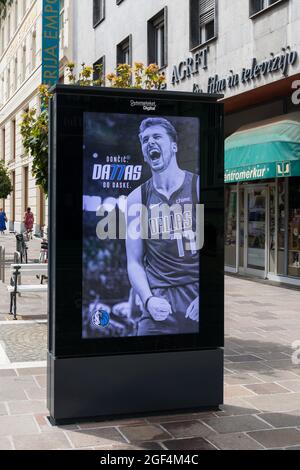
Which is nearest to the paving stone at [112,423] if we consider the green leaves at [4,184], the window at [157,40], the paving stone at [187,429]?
the paving stone at [187,429]

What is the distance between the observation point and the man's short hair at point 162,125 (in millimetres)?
4484

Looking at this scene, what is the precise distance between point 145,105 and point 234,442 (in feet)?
7.94

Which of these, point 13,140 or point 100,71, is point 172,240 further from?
point 13,140

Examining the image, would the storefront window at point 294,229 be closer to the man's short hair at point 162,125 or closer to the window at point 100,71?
the window at point 100,71

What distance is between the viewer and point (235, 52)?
13.5 meters

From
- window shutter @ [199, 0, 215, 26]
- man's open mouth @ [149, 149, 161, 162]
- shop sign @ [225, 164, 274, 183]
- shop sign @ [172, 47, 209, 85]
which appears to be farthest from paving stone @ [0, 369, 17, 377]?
window shutter @ [199, 0, 215, 26]

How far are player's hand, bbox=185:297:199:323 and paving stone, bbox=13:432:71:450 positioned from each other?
1249 mm

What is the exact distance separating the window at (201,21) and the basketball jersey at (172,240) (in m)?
11.2

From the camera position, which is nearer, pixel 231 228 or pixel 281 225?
pixel 281 225

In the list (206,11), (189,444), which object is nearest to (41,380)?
(189,444)

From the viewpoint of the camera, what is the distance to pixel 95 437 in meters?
4.20

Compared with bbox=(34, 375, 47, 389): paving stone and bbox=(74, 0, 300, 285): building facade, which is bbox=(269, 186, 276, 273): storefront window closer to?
bbox=(74, 0, 300, 285): building facade
